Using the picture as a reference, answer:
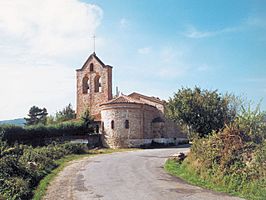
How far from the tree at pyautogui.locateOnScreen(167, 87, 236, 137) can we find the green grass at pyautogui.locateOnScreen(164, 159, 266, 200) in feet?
18.1

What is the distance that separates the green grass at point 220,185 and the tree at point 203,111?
18.1 feet

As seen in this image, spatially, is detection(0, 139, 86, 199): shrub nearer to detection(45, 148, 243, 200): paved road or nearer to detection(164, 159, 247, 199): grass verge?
detection(45, 148, 243, 200): paved road

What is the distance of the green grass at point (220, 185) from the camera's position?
1238 centimetres

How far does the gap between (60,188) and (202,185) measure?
240 inches

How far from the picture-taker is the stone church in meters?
41.7

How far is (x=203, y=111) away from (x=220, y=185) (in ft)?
34.8

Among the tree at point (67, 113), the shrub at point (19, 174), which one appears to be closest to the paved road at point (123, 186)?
the shrub at point (19, 174)

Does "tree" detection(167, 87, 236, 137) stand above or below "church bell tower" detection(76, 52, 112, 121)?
below

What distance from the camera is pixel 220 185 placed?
14469mm

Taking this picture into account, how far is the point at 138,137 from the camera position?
4209 cm

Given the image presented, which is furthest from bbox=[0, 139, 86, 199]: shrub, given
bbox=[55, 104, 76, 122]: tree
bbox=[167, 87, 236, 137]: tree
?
bbox=[55, 104, 76, 122]: tree

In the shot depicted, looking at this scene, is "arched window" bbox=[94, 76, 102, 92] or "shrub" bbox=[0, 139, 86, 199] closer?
"shrub" bbox=[0, 139, 86, 199]

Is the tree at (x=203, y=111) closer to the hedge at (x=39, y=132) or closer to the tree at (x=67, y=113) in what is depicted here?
the hedge at (x=39, y=132)

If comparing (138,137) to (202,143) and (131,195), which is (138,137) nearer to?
(202,143)
